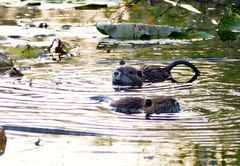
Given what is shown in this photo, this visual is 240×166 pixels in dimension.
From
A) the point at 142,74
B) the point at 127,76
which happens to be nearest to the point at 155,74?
the point at 142,74

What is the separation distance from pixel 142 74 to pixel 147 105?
2.09 meters

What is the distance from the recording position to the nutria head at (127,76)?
428 inches

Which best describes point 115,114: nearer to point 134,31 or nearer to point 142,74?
point 142,74

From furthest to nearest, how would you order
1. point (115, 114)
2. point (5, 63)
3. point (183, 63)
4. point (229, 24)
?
point (229, 24) → point (5, 63) → point (183, 63) → point (115, 114)

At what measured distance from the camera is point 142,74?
1130cm

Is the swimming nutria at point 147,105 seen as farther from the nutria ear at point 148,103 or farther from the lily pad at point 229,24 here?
the lily pad at point 229,24

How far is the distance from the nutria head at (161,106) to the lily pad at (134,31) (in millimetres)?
5265

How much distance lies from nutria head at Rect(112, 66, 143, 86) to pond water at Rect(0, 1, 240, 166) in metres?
0.13

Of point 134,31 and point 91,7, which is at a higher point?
point 134,31

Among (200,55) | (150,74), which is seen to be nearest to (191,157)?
(150,74)

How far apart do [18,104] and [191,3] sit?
394 inches

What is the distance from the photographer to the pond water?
7504 millimetres

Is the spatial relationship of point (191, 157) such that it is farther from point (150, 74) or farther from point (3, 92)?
point (150, 74)

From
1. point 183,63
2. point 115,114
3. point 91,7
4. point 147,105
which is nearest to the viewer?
point 115,114
